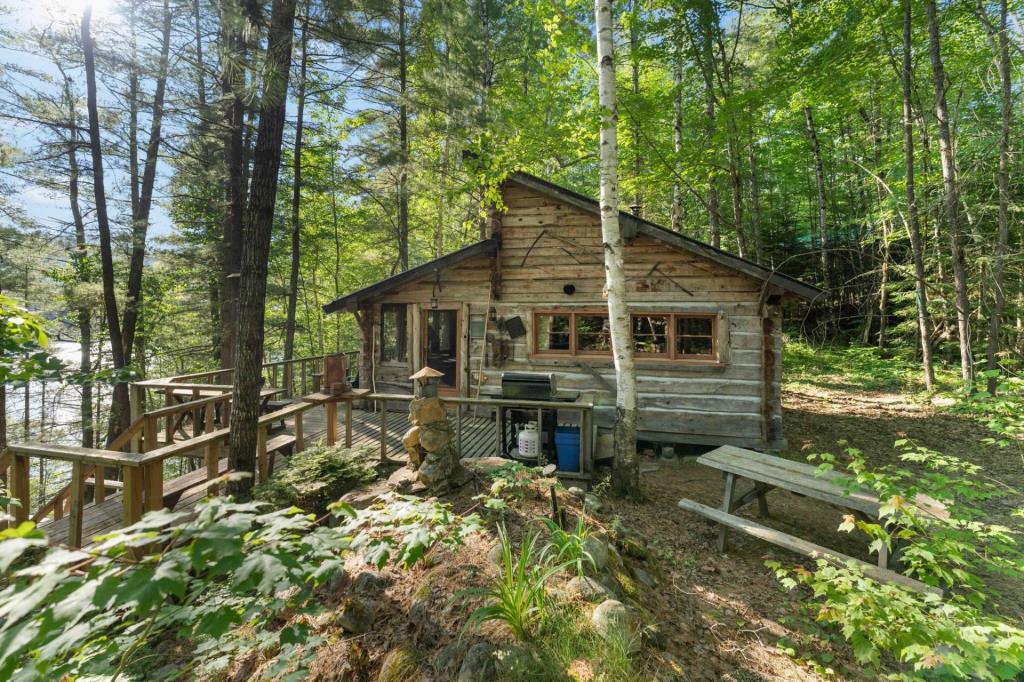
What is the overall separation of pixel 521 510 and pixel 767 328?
20.9 feet

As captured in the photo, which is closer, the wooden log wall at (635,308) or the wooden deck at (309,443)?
the wooden deck at (309,443)

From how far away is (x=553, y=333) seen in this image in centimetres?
968

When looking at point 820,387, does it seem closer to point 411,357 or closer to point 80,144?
point 411,357

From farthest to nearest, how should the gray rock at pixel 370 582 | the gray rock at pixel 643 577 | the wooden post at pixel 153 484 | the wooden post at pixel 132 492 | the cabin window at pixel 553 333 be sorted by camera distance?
1. the cabin window at pixel 553 333
2. the wooden post at pixel 153 484
3. the wooden post at pixel 132 492
4. the gray rock at pixel 643 577
5. the gray rock at pixel 370 582

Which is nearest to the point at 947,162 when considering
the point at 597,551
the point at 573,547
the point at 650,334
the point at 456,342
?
the point at 650,334

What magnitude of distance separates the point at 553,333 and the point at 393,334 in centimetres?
404

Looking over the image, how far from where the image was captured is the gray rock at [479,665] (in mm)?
2023

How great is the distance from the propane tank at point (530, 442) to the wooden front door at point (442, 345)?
4.12 meters

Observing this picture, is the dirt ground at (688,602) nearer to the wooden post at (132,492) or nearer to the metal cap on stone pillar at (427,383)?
the metal cap on stone pillar at (427,383)

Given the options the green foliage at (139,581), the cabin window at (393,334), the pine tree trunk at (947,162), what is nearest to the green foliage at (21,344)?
the green foliage at (139,581)

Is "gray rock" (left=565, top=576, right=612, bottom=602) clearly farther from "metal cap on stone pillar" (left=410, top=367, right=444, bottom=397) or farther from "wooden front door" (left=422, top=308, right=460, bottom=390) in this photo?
"wooden front door" (left=422, top=308, right=460, bottom=390)

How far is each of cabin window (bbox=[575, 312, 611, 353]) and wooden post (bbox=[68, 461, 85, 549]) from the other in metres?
7.32

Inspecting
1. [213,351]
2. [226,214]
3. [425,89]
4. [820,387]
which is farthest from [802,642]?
[213,351]

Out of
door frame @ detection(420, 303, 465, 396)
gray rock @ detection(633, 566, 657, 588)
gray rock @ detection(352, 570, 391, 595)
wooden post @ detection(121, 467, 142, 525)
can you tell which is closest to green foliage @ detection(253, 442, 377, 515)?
wooden post @ detection(121, 467, 142, 525)
